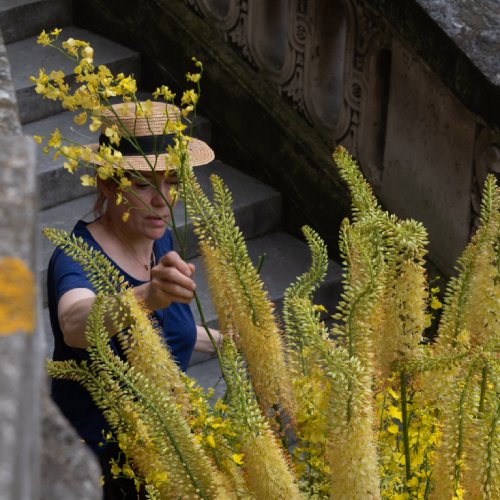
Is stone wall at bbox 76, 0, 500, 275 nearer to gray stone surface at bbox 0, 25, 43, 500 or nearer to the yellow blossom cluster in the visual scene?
the yellow blossom cluster

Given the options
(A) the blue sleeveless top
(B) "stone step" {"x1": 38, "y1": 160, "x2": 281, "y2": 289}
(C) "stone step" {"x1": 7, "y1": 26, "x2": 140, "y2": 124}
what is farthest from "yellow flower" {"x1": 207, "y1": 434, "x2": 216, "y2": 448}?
(C) "stone step" {"x1": 7, "y1": 26, "x2": 140, "y2": 124}

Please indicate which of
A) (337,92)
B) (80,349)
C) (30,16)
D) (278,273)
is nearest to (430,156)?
(337,92)

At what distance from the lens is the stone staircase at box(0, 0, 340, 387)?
176 inches

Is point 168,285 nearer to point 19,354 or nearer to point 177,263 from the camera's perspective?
point 177,263

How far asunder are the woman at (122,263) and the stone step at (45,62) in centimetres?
206

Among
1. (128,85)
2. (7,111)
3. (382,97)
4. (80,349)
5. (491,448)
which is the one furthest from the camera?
(382,97)

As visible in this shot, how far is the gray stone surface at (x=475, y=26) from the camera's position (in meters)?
3.29

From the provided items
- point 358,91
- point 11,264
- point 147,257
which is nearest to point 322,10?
point 358,91

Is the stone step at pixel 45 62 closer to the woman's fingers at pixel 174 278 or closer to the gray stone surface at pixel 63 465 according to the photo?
the woman's fingers at pixel 174 278

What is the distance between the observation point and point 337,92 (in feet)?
14.8

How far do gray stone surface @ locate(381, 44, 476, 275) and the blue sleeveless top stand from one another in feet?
4.21

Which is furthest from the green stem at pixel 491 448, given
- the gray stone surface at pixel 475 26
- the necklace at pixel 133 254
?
the gray stone surface at pixel 475 26

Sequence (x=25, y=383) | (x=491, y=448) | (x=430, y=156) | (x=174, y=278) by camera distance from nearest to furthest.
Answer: (x=25, y=383) < (x=491, y=448) < (x=174, y=278) < (x=430, y=156)

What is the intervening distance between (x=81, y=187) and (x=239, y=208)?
2.04ft
